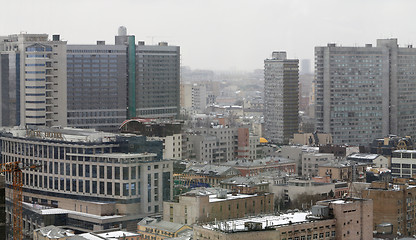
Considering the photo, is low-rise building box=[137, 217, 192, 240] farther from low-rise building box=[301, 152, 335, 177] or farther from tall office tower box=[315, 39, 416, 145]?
tall office tower box=[315, 39, 416, 145]

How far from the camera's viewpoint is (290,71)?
9244cm

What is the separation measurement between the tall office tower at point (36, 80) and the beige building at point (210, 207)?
22.5 m

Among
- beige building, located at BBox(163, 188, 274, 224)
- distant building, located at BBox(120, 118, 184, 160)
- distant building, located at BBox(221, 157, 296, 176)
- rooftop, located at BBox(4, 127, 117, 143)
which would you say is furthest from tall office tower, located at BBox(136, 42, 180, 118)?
beige building, located at BBox(163, 188, 274, 224)

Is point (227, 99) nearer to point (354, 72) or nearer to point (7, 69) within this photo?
point (354, 72)

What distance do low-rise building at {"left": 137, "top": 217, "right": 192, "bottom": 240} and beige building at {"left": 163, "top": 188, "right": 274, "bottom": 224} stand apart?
1.14 m

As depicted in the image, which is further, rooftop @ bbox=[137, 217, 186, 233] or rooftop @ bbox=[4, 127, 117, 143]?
rooftop @ bbox=[4, 127, 117, 143]

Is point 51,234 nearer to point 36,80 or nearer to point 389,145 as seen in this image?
point 36,80

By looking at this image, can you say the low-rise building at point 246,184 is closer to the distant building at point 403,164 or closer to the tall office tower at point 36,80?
the distant building at point 403,164

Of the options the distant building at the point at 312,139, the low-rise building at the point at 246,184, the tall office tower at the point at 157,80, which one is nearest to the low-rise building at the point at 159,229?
the low-rise building at the point at 246,184

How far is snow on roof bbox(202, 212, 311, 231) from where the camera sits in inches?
1344

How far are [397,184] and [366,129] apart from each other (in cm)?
4447

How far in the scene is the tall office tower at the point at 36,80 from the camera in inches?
2579

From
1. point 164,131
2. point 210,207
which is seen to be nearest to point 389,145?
point 164,131

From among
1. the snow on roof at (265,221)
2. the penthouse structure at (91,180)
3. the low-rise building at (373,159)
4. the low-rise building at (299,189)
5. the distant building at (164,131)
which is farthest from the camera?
the low-rise building at (373,159)
